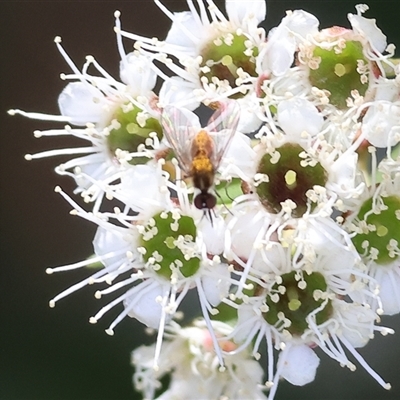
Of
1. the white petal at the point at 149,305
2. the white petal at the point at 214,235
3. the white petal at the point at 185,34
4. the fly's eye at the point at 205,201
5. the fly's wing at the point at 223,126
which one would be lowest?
the white petal at the point at 149,305

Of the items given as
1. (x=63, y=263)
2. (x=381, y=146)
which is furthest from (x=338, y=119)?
(x=63, y=263)

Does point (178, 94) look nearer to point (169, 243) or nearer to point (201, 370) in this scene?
point (169, 243)

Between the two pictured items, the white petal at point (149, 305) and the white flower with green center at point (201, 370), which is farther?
the white flower with green center at point (201, 370)

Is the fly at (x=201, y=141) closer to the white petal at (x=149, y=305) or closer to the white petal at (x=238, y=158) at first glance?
the white petal at (x=238, y=158)

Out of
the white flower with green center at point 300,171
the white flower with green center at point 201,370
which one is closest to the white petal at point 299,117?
the white flower with green center at point 300,171

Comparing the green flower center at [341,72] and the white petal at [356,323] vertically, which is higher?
the green flower center at [341,72]

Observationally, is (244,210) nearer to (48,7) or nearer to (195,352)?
(195,352)

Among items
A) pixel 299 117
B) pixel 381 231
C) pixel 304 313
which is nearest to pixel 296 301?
pixel 304 313

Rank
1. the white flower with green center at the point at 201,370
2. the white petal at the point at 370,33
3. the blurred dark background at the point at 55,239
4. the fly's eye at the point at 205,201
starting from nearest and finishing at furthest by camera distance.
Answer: the fly's eye at the point at 205,201 < the white petal at the point at 370,33 < the white flower with green center at the point at 201,370 < the blurred dark background at the point at 55,239
